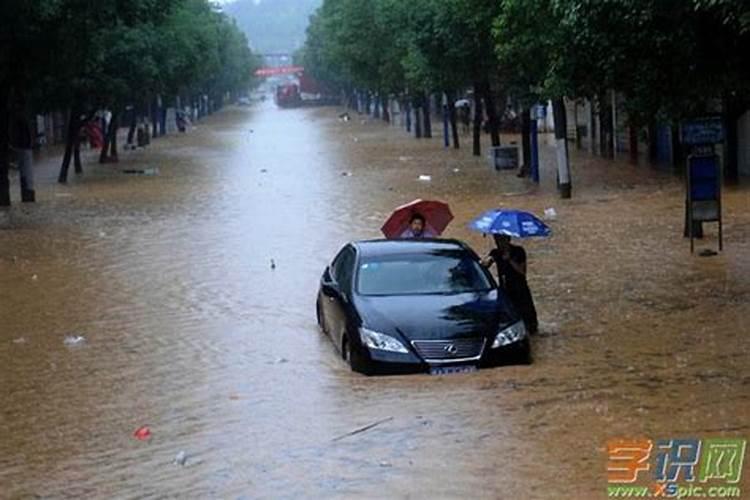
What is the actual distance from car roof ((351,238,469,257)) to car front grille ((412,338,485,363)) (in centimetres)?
203

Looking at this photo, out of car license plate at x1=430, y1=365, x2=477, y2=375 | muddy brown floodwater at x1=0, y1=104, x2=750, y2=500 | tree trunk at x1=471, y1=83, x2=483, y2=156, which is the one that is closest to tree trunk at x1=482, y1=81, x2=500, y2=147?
tree trunk at x1=471, y1=83, x2=483, y2=156

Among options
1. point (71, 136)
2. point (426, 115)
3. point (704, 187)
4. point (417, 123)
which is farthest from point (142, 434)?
point (417, 123)

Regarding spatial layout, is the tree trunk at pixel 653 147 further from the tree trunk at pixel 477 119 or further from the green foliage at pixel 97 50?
the green foliage at pixel 97 50

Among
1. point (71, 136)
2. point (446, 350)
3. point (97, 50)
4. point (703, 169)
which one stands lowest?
point (446, 350)

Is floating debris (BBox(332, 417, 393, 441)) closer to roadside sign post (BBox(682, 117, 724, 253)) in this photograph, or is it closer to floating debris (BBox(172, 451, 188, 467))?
floating debris (BBox(172, 451, 188, 467))

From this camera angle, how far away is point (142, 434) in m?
10.9

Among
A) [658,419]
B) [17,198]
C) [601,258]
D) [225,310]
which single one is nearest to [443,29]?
[17,198]

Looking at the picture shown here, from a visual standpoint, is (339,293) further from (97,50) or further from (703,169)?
(97,50)

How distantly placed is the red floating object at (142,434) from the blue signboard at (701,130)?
11.5 metres

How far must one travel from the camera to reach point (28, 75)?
3216 centimetres

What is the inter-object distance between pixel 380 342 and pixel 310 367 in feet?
4.55

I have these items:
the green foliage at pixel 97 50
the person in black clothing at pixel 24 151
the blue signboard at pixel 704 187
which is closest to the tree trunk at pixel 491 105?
the green foliage at pixel 97 50

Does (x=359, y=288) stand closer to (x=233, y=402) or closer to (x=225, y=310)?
(x=233, y=402)

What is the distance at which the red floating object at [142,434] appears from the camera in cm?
1083
